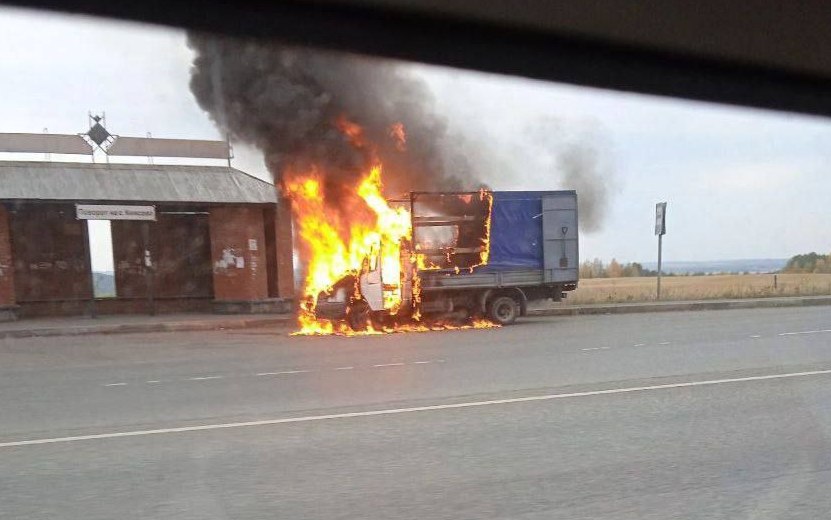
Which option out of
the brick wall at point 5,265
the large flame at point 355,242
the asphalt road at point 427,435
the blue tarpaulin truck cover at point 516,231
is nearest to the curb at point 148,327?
the large flame at point 355,242

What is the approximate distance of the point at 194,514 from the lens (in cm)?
387

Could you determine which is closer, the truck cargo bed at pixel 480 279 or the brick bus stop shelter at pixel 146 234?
the truck cargo bed at pixel 480 279

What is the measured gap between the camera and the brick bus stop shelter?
16562mm

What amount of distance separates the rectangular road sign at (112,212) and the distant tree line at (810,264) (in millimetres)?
29558

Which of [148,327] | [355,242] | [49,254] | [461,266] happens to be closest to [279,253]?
[355,242]

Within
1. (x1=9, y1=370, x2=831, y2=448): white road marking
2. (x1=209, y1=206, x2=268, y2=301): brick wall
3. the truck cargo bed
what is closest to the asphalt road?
(x1=9, y1=370, x2=831, y2=448): white road marking

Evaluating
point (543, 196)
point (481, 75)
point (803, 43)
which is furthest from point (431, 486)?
point (543, 196)

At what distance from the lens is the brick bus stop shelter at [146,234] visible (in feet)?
54.3

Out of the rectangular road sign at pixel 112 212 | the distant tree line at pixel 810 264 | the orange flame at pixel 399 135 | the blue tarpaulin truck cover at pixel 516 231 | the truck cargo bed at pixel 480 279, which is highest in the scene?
the orange flame at pixel 399 135

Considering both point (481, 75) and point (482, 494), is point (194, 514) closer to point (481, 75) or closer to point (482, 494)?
point (482, 494)

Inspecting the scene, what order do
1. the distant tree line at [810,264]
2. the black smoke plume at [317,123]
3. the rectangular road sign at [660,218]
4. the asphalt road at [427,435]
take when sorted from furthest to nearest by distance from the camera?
the distant tree line at [810,264] < the rectangular road sign at [660,218] < the black smoke plume at [317,123] < the asphalt road at [427,435]

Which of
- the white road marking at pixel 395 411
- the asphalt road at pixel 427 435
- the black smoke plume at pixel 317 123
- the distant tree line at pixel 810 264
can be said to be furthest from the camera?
the distant tree line at pixel 810 264

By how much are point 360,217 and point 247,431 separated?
9.77 m

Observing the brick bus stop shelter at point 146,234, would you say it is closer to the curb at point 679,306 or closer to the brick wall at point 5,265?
the brick wall at point 5,265
